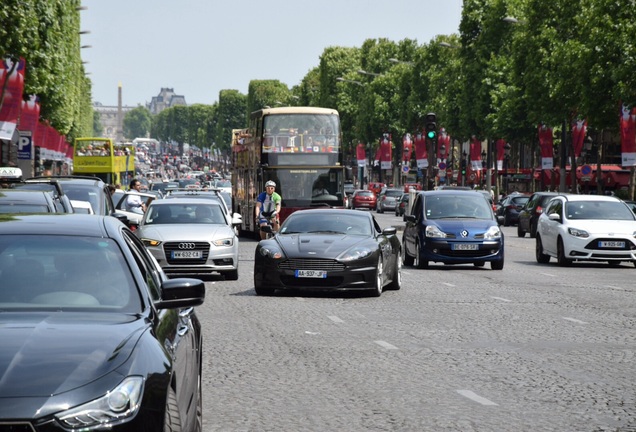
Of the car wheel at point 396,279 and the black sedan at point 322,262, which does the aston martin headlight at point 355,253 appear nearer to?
the black sedan at point 322,262

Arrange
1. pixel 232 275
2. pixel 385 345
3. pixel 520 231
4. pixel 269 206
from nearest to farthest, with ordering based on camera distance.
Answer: pixel 385 345 < pixel 232 275 < pixel 269 206 < pixel 520 231

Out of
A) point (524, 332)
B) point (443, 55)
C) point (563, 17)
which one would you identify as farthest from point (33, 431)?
point (443, 55)

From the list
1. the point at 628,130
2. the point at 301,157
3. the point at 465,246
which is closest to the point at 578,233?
the point at 465,246

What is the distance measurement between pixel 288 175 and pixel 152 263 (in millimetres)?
32309

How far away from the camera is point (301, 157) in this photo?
3997 centimetres

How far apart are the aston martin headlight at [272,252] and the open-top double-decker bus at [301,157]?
790 inches

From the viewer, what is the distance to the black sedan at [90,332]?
517cm

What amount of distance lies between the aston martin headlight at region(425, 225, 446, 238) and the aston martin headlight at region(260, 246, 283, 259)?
7.58m

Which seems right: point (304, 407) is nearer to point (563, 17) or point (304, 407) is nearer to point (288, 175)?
point (288, 175)

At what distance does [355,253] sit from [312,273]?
677mm

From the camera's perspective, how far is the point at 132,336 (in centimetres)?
582

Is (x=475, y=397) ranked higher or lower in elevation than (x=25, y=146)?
lower

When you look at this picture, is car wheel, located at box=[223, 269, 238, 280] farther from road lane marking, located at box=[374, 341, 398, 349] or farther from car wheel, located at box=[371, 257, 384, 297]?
road lane marking, located at box=[374, 341, 398, 349]

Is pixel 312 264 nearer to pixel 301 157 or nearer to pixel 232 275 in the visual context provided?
pixel 232 275
